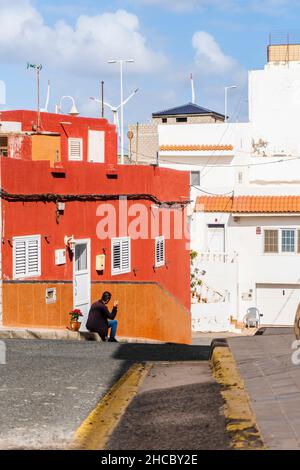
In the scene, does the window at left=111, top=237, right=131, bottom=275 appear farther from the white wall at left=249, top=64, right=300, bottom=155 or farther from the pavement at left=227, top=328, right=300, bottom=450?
the white wall at left=249, top=64, right=300, bottom=155

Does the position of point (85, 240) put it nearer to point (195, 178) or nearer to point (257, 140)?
point (195, 178)

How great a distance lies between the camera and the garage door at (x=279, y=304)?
4031 cm

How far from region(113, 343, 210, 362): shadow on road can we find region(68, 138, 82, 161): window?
2041cm

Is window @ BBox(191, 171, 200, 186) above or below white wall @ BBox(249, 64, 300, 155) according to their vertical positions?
below

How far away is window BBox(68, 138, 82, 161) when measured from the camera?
34013mm

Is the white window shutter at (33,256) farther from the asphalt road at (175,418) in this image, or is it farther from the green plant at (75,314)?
the asphalt road at (175,418)

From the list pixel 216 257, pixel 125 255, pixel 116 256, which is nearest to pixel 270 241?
pixel 216 257

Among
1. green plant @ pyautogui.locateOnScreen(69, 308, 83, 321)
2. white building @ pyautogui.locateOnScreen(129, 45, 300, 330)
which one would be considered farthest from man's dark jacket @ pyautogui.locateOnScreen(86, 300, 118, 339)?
white building @ pyautogui.locateOnScreen(129, 45, 300, 330)

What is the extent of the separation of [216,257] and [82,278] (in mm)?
17219

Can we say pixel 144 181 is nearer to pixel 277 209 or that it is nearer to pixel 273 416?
pixel 277 209

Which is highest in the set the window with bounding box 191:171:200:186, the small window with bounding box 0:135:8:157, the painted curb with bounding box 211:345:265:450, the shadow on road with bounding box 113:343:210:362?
the small window with bounding box 0:135:8:157

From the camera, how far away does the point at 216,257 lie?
1561 inches

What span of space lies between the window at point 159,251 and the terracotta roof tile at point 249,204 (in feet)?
44.4

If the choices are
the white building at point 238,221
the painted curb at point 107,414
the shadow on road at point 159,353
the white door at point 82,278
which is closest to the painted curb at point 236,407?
the painted curb at point 107,414
